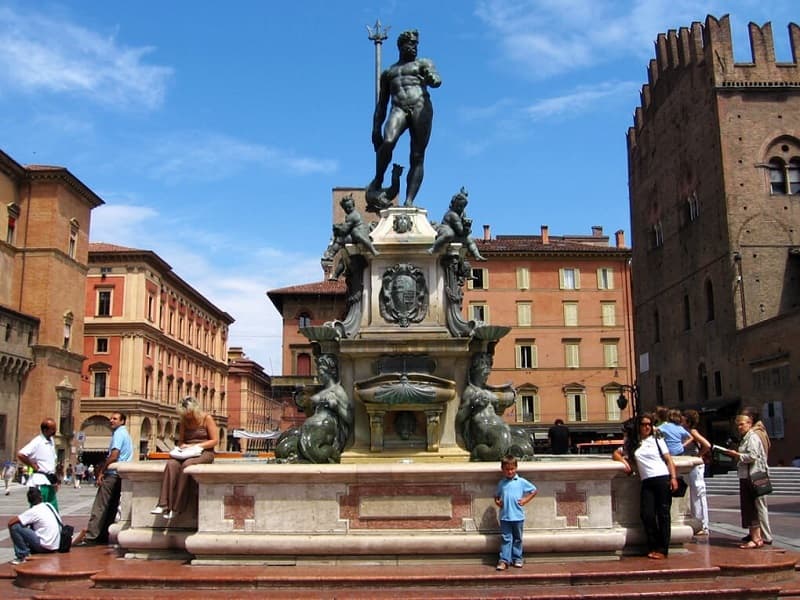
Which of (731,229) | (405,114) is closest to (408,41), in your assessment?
(405,114)

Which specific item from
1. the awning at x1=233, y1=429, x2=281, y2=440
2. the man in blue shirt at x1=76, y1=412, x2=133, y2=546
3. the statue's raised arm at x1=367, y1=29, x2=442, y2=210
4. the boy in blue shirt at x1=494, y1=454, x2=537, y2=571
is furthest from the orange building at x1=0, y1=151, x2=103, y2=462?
the boy in blue shirt at x1=494, y1=454, x2=537, y2=571

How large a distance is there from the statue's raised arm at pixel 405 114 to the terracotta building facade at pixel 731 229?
29.2 m

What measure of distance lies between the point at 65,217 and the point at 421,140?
1938 inches

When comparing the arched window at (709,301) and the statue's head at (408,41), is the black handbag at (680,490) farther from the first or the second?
the arched window at (709,301)

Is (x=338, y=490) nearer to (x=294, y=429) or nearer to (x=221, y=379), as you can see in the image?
(x=294, y=429)

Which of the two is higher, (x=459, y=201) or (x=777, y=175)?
(x=777, y=175)

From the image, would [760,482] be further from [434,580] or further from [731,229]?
[731,229]

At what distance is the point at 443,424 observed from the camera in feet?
36.4

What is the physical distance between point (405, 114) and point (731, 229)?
115ft

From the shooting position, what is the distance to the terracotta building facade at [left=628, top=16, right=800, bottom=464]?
3984 cm

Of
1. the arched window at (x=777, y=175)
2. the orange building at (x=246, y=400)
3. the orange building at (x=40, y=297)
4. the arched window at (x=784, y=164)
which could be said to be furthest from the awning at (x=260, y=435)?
the orange building at (x=246, y=400)

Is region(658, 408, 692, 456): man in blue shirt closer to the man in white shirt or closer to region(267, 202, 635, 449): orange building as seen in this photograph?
the man in white shirt

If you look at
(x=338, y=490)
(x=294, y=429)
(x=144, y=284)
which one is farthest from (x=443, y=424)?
(x=144, y=284)

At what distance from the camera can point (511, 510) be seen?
757 centimetres
